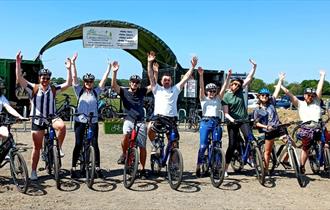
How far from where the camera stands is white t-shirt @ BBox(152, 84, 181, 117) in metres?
7.18

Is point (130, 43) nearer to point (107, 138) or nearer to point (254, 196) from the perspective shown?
point (107, 138)

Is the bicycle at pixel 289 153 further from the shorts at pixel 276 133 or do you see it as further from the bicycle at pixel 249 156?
the bicycle at pixel 249 156

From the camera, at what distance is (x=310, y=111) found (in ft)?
26.0

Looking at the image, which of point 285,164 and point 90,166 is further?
point 285,164

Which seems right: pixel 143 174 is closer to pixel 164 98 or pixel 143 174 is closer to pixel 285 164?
pixel 164 98

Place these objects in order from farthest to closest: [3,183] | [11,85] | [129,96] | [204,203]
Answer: [11,85] < [129,96] < [3,183] < [204,203]

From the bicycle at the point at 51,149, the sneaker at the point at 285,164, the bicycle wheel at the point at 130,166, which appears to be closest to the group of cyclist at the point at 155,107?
the bicycle at the point at 51,149

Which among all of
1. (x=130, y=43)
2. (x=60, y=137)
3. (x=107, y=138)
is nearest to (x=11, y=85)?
(x=130, y=43)

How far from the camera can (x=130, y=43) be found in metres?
20.5

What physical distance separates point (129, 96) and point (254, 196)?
8.76 ft

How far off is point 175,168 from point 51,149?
2077 millimetres

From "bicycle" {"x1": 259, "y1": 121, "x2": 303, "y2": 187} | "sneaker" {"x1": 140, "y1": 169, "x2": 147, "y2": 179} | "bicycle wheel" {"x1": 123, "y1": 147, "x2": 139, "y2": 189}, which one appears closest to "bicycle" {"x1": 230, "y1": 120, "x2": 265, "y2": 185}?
"bicycle" {"x1": 259, "y1": 121, "x2": 303, "y2": 187}

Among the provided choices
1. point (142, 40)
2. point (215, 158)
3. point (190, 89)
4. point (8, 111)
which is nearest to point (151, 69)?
point (215, 158)

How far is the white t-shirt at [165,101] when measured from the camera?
7.18 m
